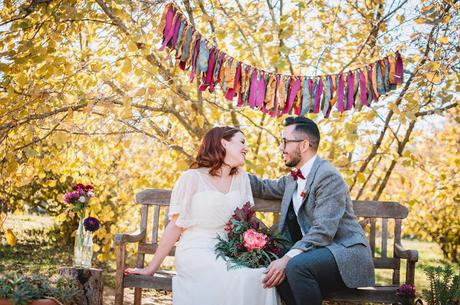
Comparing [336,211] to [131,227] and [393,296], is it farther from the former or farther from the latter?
[131,227]

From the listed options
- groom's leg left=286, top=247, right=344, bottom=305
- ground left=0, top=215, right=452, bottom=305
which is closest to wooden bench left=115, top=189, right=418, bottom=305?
groom's leg left=286, top=247, right=344, bottom=305

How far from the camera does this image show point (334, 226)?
11.5 ft

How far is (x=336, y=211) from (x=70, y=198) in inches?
73.0

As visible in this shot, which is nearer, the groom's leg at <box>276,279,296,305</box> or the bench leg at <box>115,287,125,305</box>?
the groom's leg at <box>276,279,296,305</box>

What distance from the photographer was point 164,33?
4.19 m

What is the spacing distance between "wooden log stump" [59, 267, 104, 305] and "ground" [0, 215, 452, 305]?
96.0 inches

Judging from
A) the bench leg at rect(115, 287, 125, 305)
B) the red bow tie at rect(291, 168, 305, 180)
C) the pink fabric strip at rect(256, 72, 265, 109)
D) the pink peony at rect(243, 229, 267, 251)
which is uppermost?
the pink fabric strip at rect(256, 72, 265, 109)

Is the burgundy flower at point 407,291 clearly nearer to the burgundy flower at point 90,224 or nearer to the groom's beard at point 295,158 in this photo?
the groom's beard at point 295,158

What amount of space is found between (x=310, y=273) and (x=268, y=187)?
3.10 ft

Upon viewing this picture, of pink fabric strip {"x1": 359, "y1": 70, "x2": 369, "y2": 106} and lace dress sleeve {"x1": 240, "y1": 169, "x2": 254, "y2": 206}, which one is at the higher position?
pink fabric strip {"x1": 359, "y1": 70, "x2": 369, "y2": 106}

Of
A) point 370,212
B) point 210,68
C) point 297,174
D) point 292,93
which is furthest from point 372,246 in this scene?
point 210,68

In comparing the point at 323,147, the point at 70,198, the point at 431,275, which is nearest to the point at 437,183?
the point at 323,147

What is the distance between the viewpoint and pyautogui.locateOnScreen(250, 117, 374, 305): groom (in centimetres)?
334

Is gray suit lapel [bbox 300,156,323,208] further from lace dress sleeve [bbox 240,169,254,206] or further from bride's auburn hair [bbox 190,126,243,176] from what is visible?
bride's auburn hair [bbox 190,126,243,176]
